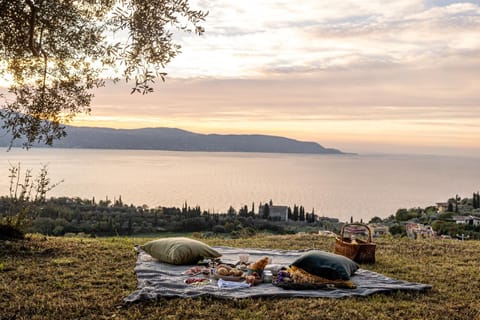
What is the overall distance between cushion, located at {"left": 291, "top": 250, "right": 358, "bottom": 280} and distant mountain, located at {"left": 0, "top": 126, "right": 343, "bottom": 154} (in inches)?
4385

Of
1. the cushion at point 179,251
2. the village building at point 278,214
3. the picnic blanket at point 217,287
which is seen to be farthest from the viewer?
the village building at point 278,214

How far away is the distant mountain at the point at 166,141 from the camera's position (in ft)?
397

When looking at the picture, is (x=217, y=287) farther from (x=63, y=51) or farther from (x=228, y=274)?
(x=63, y=51)

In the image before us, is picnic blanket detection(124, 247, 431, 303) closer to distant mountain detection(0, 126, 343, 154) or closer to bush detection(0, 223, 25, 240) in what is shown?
bush detection(0, 223, 25, 240)

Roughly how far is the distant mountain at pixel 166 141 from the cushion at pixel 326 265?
11139 cm

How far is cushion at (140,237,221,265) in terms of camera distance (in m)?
6.14

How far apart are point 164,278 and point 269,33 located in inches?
358

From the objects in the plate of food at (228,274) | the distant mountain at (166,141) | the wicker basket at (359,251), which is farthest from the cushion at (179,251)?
the distant mountain at (166,141)

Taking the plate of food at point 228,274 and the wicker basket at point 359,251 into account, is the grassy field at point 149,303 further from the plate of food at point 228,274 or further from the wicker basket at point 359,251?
the plate of food at point 228,274

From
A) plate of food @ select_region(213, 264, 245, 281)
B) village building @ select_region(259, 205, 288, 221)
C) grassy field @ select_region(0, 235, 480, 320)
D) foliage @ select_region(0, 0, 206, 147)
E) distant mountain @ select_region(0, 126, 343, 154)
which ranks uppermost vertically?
distant mountain @ select_region(0, 126, 343, 154)

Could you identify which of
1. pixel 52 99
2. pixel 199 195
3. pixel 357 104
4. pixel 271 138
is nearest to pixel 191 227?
pixel 357 104

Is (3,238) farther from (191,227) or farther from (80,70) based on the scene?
(191,227)

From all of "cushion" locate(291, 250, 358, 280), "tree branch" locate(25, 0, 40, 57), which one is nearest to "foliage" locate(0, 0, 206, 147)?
"tree branch" locate(25, 0, 40, 57)

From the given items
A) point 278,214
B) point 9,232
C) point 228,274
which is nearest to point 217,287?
point 228,274
